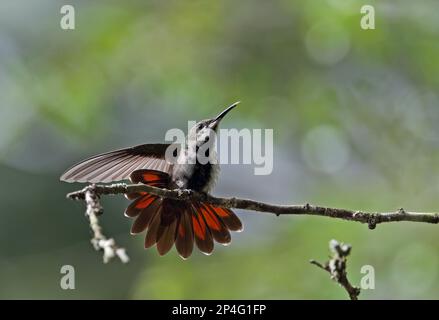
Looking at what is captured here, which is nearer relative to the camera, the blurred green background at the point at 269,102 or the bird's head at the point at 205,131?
the bird's head at the point at 205,131

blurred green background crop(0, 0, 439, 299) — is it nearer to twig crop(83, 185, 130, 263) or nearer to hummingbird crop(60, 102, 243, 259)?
hummingbird crop(60, 102, 243, 259)

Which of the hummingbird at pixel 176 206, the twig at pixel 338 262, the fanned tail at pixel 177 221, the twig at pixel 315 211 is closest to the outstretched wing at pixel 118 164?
the hummingbird at pixel 176 206

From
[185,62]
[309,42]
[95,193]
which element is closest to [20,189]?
[185,62]

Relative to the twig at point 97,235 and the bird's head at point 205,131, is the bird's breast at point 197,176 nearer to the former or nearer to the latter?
the bird's head at point 205,131

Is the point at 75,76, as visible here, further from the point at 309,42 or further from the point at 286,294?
the point at 286,294

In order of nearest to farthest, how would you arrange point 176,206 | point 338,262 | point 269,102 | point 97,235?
1. point 97,235
2. point 338,262
3. point 176,206
4. point 269,102

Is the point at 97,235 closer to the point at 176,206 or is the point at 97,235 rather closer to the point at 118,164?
the point at 176,206

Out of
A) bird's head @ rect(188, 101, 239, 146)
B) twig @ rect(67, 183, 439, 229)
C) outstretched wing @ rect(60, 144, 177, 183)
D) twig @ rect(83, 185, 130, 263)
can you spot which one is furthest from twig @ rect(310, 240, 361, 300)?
bird's head @ rect(188, 101, 239, 146)

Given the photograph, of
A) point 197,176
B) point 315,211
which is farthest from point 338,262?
point 197,176
